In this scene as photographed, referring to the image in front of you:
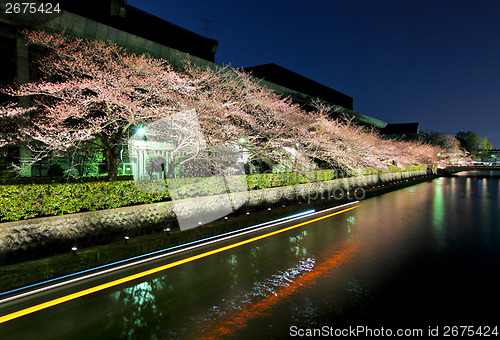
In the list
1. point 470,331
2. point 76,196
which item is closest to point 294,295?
point 470,331

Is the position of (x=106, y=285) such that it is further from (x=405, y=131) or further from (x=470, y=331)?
(x=405, y=131)

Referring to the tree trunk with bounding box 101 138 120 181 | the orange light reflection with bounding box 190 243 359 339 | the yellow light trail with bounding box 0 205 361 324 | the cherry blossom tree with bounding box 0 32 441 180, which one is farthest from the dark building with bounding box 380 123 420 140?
the orange light reflection with bounding box 190 243 359 339

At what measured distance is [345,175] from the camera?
25859mm

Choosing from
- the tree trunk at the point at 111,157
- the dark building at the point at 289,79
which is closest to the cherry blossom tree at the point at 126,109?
the tree trunk at the point at 111,157

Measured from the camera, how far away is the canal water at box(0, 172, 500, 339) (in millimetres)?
3969

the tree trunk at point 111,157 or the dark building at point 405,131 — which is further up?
the dark building at point 405,131

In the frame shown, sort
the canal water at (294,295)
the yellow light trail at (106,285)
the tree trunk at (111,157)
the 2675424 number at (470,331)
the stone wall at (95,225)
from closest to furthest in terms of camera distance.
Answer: the 2675424 number at (470,331) → the canal water at (294,295) → the yellow light trail at (106,285) → the stone wall at (95,225) → the tree trunk at (111,157)

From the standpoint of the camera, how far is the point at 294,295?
4844mm

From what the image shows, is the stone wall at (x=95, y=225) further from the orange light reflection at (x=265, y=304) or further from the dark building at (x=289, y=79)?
the dark building at (x=289, y=79)

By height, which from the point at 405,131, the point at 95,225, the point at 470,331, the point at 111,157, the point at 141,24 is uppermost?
the point at 141,24

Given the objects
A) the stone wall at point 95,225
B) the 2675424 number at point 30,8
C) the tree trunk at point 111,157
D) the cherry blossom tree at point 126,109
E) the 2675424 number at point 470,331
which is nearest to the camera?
the 2675424 number at point 470,331

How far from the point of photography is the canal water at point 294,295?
3.97 m

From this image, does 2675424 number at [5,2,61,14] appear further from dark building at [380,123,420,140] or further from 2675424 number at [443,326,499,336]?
dark building at [380,123,420,140]

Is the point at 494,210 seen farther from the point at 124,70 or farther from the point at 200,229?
the point at 124,70
